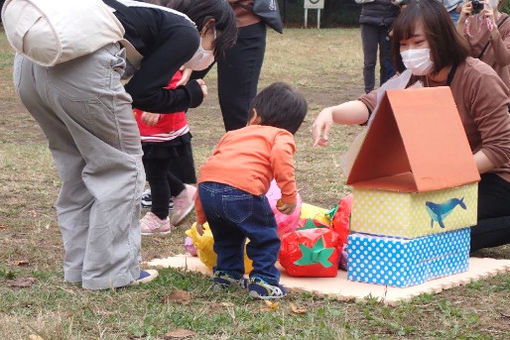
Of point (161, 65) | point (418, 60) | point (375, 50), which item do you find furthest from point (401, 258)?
point (375, 50)

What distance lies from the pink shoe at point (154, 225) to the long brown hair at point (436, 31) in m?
1.48

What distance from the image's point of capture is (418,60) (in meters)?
4.33

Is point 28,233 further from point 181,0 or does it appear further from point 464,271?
point 464,271

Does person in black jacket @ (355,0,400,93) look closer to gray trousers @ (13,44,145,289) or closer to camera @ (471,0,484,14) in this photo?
camera @ (471,0,484,14)

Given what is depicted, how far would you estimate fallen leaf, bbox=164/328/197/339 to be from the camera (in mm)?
3111

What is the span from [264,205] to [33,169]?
3523 mm

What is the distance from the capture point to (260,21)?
5.78 meters

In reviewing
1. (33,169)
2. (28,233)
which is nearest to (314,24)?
(33,169)

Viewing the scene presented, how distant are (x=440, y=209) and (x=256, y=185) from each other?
0.80 m

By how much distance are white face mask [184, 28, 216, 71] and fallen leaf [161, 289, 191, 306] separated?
98 centimetres

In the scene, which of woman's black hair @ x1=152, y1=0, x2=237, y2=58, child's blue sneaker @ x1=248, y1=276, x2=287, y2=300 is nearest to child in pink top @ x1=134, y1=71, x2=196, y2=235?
woman's black hair @ x1=152, y1=0, x2=237, y2=58

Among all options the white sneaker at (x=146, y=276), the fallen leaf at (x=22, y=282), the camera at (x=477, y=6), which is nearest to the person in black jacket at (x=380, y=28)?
the camera at (x=477, y=6)

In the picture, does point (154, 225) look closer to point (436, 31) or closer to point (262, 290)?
point (262, 290)

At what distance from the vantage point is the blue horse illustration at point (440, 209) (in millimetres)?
3885
